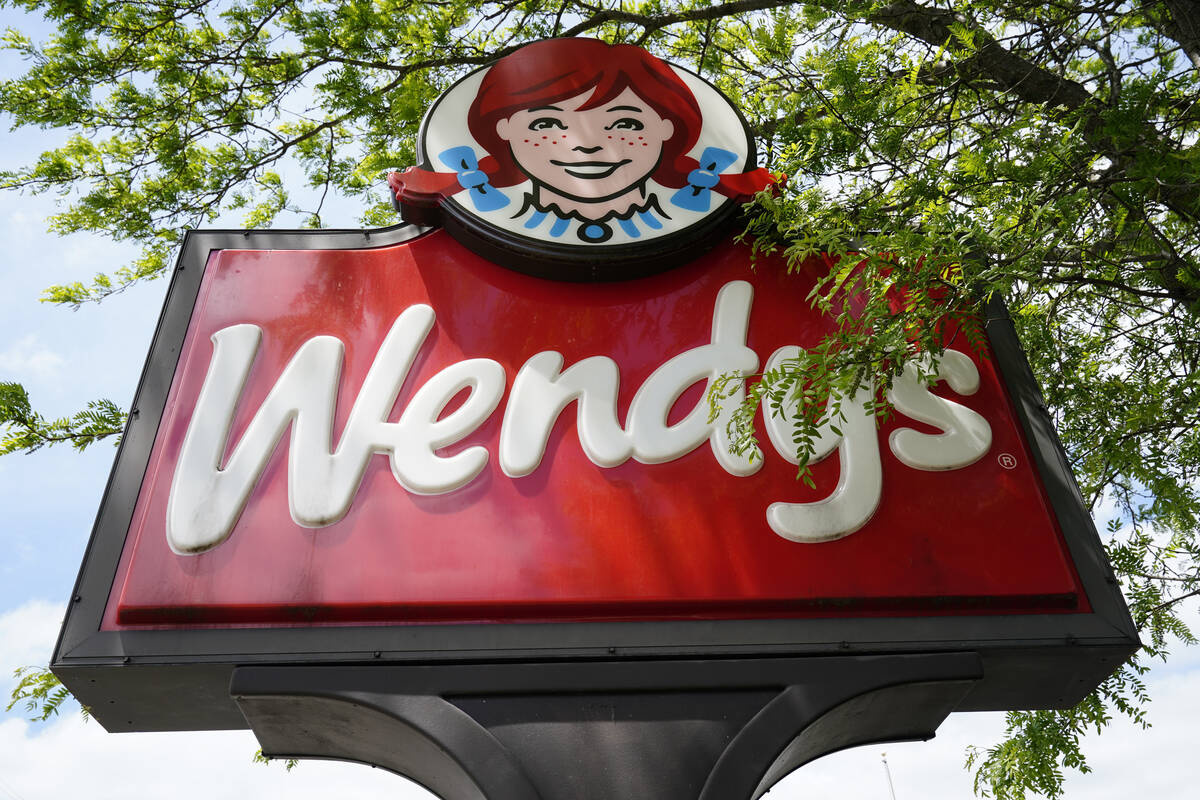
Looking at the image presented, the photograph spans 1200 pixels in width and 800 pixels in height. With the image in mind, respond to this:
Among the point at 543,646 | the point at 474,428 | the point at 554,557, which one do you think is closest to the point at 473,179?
the point at 474,428

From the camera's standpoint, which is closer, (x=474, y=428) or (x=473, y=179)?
(x=474, y=428)

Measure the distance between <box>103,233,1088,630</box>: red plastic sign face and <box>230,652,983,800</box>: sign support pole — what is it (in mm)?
193

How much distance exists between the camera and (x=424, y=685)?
9.04ft

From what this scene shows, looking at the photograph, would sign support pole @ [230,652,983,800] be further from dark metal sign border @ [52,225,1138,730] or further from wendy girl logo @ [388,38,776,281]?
wendy girl logo @ [388,38,776,281]

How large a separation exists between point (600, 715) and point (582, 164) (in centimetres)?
244

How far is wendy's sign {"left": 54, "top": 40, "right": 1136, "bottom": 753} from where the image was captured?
285cm

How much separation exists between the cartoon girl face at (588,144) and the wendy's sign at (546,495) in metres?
0.02

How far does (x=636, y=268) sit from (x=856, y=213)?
0.90 meters

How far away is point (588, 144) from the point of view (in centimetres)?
425

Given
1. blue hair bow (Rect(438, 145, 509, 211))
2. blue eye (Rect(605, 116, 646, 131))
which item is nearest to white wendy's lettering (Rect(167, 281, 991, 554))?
blue hair bow (Rect(438, 145, 509, 211))

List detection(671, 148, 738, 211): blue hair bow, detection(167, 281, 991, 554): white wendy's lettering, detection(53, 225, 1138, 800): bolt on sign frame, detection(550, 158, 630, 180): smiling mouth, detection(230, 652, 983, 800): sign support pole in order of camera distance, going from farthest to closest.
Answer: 1. detection(550, 158, 630, 180): smiling mouth
2. detection(671, 148, 738, 211): blue hair bow
3. detection(167, 281, 991, 554): white wendy's lettering
4. detection(53, 225, 1138, 800): bolt on sign frame
5. detection(230, 652, 983, 800): sign support pole

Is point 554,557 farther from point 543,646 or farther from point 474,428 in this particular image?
point 474,428

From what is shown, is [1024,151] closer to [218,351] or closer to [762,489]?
[762,489]

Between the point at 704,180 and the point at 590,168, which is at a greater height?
the point at 590,168
